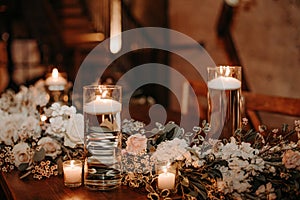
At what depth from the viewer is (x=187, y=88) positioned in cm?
354

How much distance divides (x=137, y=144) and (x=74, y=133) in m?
0.32

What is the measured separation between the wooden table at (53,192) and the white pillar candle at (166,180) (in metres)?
0.06

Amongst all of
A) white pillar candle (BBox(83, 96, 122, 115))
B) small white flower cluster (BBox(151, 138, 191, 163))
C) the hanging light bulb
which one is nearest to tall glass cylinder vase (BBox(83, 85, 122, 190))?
white pillar candle (BBox(83, 96, 122, 115))

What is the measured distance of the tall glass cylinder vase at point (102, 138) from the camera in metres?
1.51

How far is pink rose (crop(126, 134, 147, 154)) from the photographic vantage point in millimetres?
1521

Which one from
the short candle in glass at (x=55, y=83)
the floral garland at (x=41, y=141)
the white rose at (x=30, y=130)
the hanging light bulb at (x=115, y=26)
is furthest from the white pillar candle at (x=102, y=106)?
the hanging light bulb at (x=115, y=26)

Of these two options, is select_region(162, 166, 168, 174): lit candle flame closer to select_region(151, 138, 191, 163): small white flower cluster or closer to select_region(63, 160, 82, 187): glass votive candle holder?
select_region(151, 138, 191, 163): small white flower cluster

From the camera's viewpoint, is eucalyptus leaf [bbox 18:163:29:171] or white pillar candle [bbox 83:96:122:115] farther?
eucalyptus leaf [bbox 18:163:29:171]

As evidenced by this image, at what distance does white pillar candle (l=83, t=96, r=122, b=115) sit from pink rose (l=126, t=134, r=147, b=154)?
106mm

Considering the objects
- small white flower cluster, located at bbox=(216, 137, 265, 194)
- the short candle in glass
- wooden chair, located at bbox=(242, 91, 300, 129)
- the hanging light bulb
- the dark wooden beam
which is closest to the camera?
small white flower cluster, located at bbox=(216, 137, 265, 194)

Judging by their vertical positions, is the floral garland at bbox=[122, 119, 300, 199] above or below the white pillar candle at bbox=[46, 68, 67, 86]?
below

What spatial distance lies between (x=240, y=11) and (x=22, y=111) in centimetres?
346

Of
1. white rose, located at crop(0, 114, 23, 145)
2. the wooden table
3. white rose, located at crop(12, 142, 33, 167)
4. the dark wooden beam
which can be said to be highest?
the dark wooden beam

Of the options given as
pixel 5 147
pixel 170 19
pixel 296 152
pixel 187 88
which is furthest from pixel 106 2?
pixel 296 152
